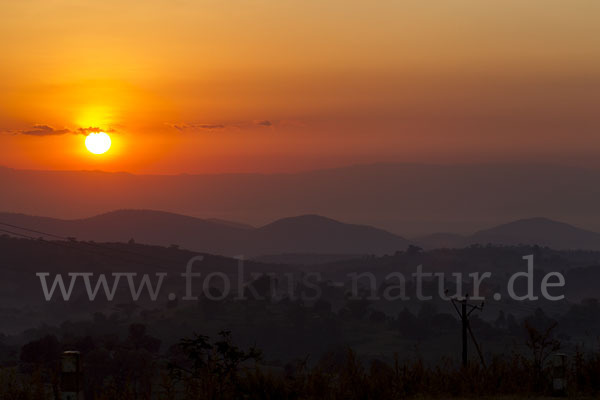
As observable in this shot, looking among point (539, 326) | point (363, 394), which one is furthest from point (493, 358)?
point (539, 326)

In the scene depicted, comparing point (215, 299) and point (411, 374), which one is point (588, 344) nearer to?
point (215, 299)

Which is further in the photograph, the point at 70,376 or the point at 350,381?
the point at 350,381

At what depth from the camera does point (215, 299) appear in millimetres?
196750

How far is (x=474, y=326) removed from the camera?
176 metres

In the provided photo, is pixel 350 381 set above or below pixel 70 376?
below

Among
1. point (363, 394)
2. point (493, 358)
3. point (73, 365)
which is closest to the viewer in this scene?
point (73, 365)

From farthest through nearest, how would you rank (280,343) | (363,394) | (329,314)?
(329,314)
(280,343)
(363,394)

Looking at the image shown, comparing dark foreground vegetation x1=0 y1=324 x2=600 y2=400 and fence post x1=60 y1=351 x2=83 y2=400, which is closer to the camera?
fence post x1=60 y1=351 x2=83 y2=400

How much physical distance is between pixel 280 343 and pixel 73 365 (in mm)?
160854

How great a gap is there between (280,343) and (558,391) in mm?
158508

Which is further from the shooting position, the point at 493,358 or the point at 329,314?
the point at 329,314

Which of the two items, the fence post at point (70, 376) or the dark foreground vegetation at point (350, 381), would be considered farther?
the dark foreground vegetation at point (350, 381)

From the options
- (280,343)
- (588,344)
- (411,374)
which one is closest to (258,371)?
(411,374)

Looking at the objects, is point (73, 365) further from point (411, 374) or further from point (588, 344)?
point (588, 344)
